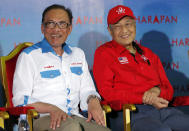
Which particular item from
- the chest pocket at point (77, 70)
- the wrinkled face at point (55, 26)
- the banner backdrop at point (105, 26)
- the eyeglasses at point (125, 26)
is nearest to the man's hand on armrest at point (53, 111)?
the chest pocket at point (77, 70)

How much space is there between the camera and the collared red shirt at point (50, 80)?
2166 mm

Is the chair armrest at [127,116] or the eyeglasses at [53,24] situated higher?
the eyeglasses at [53,24]

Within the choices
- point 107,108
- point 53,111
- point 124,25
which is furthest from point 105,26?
point 53,111

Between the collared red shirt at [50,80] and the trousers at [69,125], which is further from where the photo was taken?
the collared red shirt at [50,80]

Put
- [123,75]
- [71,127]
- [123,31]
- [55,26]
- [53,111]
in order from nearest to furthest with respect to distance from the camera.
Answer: [71,127]
[53,111]
[55,26]
[123,75]
[123,31]

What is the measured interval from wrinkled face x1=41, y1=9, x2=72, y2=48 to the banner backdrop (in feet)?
3.04

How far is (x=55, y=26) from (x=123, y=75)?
68cm

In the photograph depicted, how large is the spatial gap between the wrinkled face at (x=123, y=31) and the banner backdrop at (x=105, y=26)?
81cm

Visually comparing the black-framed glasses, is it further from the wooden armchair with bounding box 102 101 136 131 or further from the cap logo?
the wooden armchair with bounding box 102 101 136 131

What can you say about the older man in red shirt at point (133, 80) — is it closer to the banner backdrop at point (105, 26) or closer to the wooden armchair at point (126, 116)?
the wooden armchair at point (126, 116)

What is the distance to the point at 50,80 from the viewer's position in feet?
7.39

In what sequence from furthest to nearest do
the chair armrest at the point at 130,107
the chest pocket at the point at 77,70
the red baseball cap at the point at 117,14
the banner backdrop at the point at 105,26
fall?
the banner backdrop at the point at 105,26 < the red baseball cap at the point at 117,14 < the chest pocket at the point at 77,70 < the chair armrest at the point at 130,107

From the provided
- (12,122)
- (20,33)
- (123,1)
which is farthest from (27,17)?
(12,122)

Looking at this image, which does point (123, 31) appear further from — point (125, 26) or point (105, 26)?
point (105, 26)
